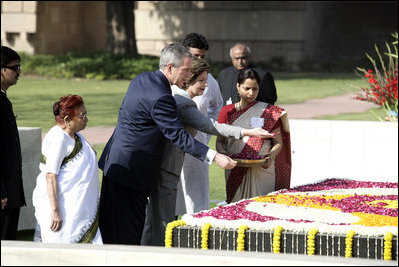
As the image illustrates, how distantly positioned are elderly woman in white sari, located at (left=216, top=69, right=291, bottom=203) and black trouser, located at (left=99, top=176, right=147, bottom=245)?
3.28 ft

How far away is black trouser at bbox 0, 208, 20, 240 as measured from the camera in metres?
5.43

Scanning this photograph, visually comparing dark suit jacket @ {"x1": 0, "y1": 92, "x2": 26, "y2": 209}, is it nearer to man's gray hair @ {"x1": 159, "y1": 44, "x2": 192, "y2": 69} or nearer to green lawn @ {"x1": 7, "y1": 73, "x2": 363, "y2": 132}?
man's gray hair @ {"x1": 159, "y1": 44, "x2": 192, "y2": 69}

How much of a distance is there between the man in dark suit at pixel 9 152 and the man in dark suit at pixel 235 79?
10.5 ft

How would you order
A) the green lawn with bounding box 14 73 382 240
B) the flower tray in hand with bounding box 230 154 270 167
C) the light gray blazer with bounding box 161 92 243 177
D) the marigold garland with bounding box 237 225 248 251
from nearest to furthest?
the marigold garland with bounding box 237 225 248 251 → the light gray blazer with bounding box 161 92 243 177 → the flower tray in hand with bounding box 230 154 270 167 → the green lawn with bounding box 14 73 382 240

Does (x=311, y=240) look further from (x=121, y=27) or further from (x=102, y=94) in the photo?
(x=121, y=27)

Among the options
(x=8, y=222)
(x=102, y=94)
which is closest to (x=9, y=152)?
(x=8, y=222)

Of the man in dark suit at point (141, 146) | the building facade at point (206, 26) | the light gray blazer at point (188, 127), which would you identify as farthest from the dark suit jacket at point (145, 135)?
the building facade at point (206, 26)

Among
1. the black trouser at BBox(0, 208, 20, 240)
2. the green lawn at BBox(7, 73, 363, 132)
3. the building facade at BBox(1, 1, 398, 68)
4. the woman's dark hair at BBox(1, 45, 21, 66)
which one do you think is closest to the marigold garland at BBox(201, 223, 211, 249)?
the black trouser at BBox(0, 208, 20, 240)

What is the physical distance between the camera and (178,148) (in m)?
6.08

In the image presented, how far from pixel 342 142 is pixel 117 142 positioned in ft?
10.6

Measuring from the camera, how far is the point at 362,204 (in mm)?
5844

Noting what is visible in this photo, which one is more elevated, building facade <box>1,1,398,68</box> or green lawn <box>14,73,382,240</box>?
building facade <box>1,1,398,68</box>

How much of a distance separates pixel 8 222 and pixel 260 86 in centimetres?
354

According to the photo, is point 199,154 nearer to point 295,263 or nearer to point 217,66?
point 295,263
